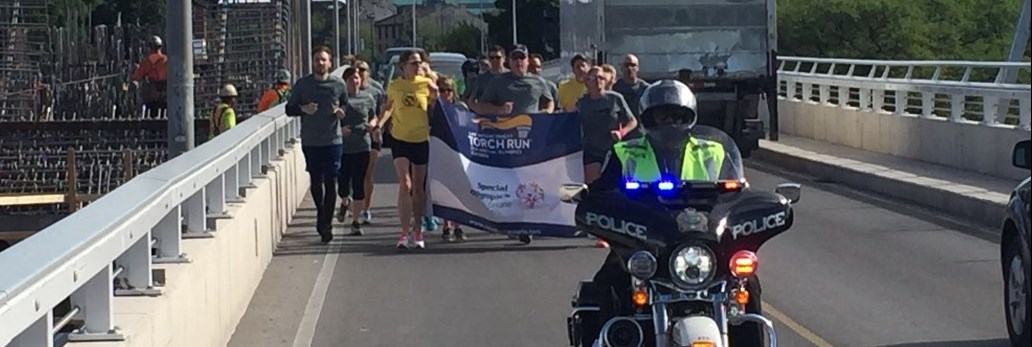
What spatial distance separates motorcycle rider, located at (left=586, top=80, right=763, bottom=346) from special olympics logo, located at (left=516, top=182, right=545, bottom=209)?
8.04m

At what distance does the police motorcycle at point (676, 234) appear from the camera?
6387 mm

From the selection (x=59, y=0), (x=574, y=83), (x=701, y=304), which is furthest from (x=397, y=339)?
(x=59, y=0)

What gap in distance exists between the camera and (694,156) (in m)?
7.09

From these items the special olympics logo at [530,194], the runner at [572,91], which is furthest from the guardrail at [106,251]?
the runner at [572,91]

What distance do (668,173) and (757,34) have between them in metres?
19.0

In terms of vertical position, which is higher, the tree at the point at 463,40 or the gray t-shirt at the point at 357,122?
A: the tree at the point at 463,40

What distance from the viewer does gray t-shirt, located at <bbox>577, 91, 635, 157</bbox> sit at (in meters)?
14.6

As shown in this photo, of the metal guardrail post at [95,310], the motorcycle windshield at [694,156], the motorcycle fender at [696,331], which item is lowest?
the motorcycle fender at [696,331]

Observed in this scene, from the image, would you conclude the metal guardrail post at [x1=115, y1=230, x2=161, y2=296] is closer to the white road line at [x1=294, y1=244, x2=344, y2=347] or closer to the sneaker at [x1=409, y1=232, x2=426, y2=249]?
the white road line at [x1=294, y1=244, x2=344, y2=347]

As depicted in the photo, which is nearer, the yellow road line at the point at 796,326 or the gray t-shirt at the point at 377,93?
the yellow road line at the point at 796,326

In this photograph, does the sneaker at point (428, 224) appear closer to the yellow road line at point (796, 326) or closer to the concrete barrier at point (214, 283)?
the concrete barrier at point (214, 283)

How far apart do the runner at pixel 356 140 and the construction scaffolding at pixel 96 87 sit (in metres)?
12.4

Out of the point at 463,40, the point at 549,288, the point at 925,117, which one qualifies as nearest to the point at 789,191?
the point at 549,288

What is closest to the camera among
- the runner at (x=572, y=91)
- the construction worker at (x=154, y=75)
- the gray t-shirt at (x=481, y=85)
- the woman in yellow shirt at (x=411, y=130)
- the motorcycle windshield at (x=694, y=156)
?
the motorcycle windshield at (x=694, y=156)
